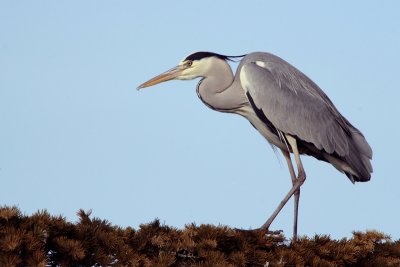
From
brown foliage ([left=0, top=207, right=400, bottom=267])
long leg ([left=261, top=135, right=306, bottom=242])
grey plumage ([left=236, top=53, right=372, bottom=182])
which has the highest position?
grey plumage ([left=236, top=53, right=372, bottom=182])

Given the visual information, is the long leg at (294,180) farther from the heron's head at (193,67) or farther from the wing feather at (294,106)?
the heron's head at (193,67)

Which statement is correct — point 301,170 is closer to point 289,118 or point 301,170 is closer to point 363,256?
point 289,118

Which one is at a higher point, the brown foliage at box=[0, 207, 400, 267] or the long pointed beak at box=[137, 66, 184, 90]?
the long pointed beak at box=[137, 66, 184, 90]

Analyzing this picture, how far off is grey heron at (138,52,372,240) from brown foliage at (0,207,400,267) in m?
2.72

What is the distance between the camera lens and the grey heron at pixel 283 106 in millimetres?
9789

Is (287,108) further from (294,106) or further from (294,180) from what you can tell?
(294,180)

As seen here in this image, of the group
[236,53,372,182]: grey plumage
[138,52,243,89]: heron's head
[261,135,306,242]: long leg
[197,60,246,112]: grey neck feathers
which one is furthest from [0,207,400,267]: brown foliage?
[138,52,243,89]: heron's head

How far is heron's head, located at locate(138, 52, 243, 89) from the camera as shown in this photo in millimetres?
10156

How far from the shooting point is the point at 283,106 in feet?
32.6

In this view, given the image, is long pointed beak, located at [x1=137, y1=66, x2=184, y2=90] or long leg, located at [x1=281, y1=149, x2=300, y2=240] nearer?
long leg, located at [x1=281, y1=149, x2=300, y2=240]

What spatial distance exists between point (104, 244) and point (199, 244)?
691mm

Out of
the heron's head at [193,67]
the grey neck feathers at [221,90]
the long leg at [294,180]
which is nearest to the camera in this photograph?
the long leg at [294,180]

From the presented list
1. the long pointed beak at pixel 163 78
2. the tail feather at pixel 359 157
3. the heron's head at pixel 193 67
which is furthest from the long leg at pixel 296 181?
the long pointed beak at pixel 163 78

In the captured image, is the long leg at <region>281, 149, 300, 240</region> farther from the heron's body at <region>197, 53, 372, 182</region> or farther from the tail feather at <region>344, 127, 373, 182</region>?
the tail feather at <region>344, 127, 373, 182</region>
